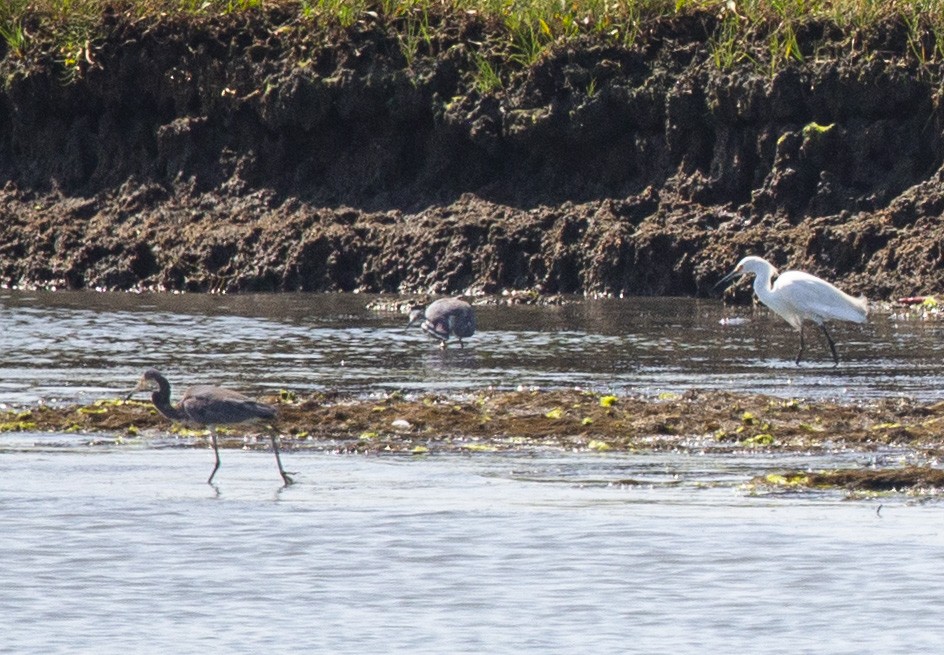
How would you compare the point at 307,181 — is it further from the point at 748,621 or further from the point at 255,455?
the point at 748,621

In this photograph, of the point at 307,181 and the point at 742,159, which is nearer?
the point at 742,159

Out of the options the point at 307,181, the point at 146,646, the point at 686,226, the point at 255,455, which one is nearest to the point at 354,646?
the point at 146,646

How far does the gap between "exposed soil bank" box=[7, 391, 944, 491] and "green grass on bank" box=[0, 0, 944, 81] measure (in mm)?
8879

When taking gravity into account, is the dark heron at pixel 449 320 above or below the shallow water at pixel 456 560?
above

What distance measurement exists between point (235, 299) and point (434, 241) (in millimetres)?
2240

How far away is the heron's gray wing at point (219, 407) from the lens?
36.8 ft

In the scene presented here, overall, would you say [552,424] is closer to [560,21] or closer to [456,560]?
[456,560]

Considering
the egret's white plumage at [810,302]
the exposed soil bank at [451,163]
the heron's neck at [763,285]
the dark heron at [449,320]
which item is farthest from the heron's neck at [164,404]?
the exposed soil bank at [451,163]

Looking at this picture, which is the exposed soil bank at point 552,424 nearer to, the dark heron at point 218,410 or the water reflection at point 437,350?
the dark heron at point 218,410

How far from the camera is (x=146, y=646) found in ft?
27.2

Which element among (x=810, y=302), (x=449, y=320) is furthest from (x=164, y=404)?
(x=810, y=302)

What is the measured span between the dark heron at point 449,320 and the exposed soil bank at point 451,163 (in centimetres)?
434

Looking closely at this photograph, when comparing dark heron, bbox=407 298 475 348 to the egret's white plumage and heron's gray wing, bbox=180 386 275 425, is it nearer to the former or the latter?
the egret's white plumage

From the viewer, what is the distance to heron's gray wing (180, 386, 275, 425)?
11219mm
